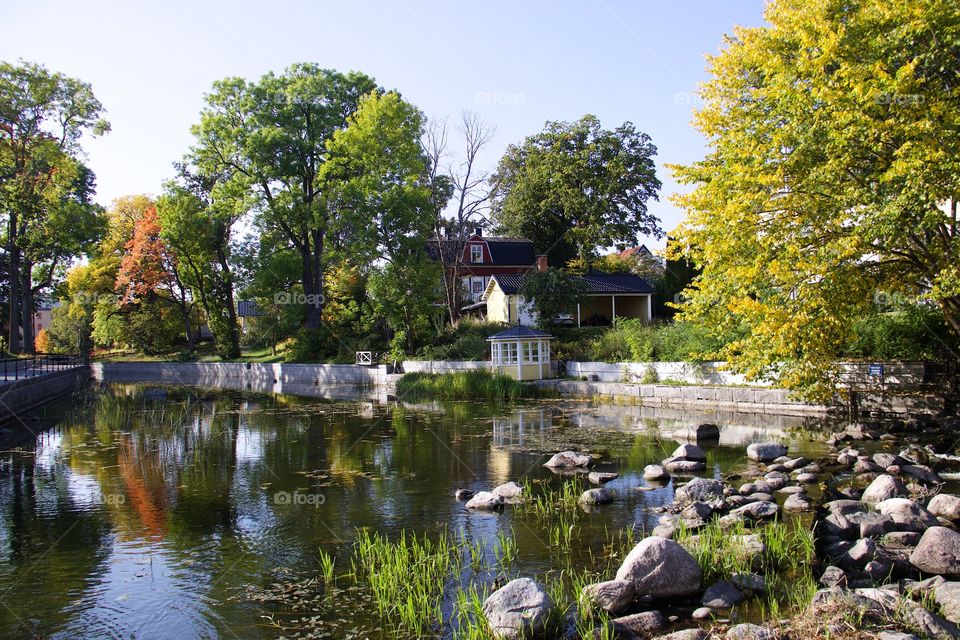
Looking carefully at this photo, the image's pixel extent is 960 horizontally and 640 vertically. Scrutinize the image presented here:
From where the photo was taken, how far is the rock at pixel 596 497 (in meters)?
10.4

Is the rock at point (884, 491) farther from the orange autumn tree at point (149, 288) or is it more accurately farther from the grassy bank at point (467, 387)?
the orange autumn tree at point (149, 288)

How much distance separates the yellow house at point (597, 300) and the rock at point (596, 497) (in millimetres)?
30313

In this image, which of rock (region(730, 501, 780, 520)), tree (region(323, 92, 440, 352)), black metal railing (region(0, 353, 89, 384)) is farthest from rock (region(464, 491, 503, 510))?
black metal railing (region(0, 353, 89, 384))

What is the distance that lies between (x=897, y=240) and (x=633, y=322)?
16.0 metres

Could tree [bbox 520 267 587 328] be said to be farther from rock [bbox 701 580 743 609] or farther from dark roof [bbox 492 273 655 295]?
rock [bbox 701 580 743 609]

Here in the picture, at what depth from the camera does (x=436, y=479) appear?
12641mm

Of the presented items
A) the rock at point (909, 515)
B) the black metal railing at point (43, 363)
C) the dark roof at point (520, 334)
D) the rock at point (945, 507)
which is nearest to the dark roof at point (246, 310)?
the black metal railing at point (43, 363)

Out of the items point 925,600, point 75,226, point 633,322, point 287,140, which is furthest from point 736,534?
point 75,226

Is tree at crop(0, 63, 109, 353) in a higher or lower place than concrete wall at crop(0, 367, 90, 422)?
higher

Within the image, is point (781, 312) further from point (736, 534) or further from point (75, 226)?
point (75, 226)

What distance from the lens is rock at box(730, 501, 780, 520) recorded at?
9.06 meters

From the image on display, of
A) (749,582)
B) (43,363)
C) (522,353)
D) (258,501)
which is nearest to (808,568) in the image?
(749,582)

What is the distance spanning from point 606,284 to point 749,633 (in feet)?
126

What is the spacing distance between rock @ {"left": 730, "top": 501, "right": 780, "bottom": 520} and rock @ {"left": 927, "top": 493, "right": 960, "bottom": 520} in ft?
6.56
